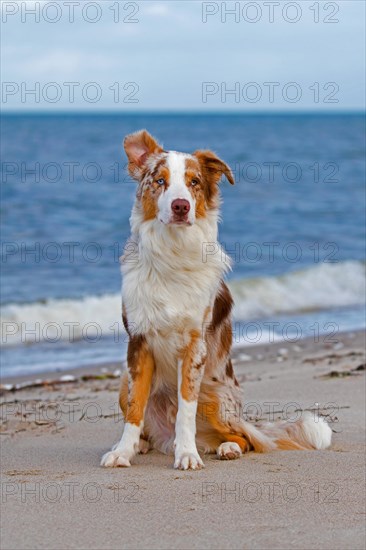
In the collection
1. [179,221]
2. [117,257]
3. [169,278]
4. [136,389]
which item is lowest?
[136,389]

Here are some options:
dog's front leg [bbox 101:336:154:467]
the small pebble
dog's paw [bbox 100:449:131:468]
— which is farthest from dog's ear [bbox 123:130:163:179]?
the small pebble

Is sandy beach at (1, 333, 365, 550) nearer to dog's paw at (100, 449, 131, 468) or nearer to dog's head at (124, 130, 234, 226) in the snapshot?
dog's paw at (100, 449, 131, 468)

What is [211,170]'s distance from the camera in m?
5.62

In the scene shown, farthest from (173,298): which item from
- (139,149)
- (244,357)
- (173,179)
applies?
(244,357)

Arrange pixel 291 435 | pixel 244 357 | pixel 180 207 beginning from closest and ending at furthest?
pixel 180 207, pixel 291 435, pixel 244 357

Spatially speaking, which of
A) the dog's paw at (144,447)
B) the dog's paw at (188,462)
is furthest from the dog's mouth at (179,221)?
the dog's paw at (144,447)

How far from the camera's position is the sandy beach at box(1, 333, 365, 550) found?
13.3 ft

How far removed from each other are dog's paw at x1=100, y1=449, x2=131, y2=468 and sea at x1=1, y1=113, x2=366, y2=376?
14.6 ft

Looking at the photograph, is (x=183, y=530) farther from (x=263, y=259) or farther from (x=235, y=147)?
(x=235, y=147)

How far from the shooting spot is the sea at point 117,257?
11680 mm

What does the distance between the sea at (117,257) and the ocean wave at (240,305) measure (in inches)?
0.8

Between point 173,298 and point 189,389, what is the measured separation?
0.52 metres

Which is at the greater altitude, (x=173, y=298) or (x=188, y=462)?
(x=173, y=298)

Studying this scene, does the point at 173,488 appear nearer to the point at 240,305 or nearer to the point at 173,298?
the point at 173,298
